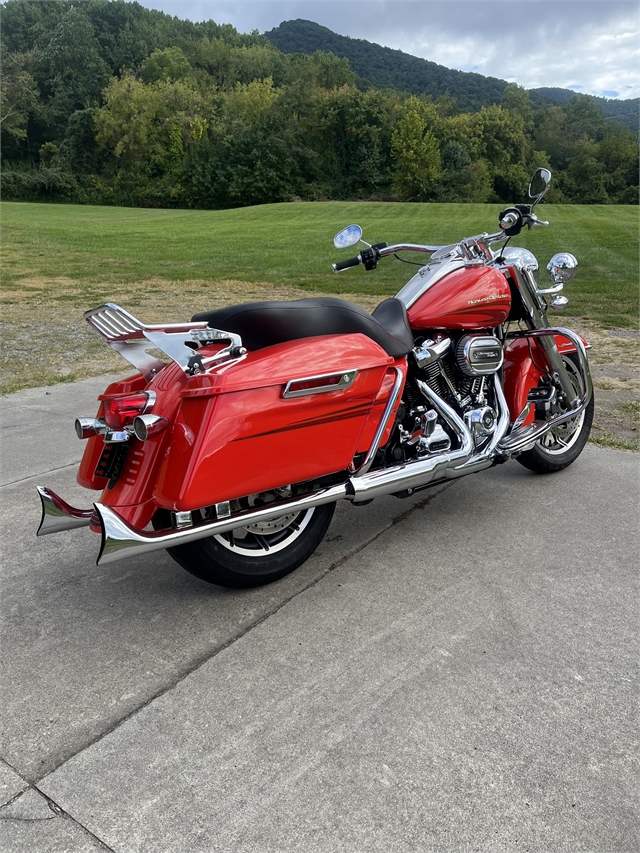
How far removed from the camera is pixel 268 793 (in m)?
1.81

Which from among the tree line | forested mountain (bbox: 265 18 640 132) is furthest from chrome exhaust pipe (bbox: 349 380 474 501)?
forested mountain (bbox: 265 18 640 132)

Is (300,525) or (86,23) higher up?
(86,23)

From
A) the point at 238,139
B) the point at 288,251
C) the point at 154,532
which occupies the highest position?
the point at 238,139

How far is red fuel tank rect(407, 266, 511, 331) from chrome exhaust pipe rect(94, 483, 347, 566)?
3.73 ft

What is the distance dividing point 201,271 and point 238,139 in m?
49.0

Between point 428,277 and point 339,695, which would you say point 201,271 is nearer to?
point 428,277

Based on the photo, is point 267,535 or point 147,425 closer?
point 147,425

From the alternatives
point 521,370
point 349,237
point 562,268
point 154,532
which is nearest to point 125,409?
point 154,532

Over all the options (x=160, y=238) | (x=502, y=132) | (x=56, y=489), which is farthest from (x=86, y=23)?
(x=56, y=489)

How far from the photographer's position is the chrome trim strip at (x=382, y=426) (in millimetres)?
2871

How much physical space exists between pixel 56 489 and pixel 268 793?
2.47m

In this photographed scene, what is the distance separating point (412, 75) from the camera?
122250 millimetres

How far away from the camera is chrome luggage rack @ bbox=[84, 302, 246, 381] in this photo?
232cm

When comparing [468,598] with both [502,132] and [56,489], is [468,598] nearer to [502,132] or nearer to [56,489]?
[56,489]
